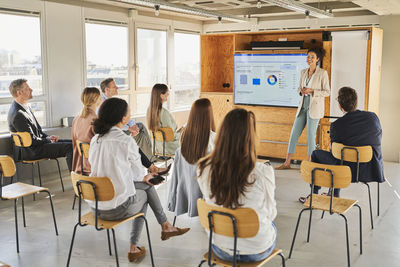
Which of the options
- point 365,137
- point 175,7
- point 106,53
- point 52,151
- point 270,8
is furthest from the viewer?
point 270,8

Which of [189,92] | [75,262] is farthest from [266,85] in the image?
[75,262]

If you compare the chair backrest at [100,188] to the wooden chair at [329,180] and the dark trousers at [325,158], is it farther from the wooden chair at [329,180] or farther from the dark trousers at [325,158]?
the dark trousers at [325,158]

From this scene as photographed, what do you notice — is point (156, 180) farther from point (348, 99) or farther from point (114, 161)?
point (348, 99)

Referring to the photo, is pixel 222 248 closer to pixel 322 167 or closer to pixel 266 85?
pixel 322 167

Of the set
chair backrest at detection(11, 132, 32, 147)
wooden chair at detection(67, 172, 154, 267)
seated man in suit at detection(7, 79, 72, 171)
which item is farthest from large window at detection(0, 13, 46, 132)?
wooden chair at detection(67, 172, 154, 267)

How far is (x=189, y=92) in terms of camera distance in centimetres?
984

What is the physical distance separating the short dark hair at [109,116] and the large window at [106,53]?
402 cm

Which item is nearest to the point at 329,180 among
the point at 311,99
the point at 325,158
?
the point at 325,158

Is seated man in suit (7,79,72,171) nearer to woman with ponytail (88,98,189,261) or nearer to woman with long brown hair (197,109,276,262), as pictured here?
woman with ponytail (88,98,189,261)

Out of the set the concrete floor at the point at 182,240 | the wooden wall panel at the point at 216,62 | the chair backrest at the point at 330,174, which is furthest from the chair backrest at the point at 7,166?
the wooden wall panel at the point at 216,62

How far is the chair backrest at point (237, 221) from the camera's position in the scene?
7.79 ft

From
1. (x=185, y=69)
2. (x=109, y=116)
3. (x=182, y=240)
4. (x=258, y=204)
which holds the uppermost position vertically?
(x=185, y=69)

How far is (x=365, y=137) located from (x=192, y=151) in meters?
1.84

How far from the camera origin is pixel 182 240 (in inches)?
158
